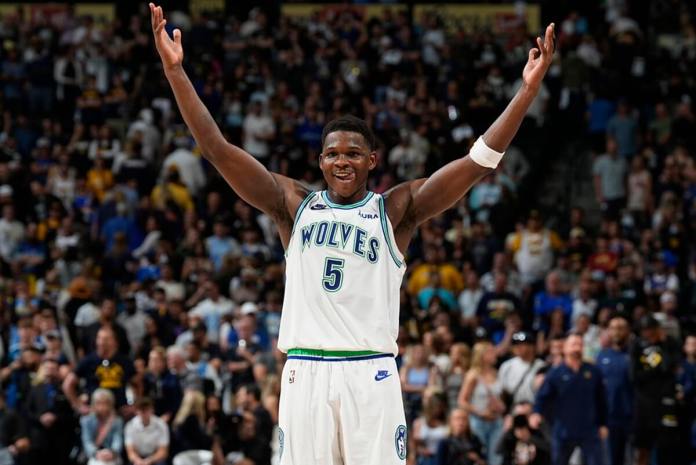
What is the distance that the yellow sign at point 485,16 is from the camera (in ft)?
89.7

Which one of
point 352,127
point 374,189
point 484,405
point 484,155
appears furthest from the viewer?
point 374,189

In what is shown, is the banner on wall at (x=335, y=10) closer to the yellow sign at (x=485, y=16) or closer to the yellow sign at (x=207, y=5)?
the yellow sign at (x=485, y=16)

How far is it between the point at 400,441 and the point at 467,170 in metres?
1.34

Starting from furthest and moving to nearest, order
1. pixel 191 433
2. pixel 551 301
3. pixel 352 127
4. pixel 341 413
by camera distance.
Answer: pixel 551 301, pixel 191 433, pixel 352 127, pixel 341 413

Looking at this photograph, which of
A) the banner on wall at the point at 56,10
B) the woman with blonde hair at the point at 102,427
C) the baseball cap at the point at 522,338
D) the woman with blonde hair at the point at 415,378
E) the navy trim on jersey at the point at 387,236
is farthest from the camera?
the banner on wall at the point at 56,10

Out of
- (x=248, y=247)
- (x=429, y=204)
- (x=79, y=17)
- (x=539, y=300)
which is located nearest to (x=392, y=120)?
(x=248, y=247)

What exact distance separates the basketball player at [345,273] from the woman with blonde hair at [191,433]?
851cm

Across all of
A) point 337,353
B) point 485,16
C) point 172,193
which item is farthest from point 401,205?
point 485,16

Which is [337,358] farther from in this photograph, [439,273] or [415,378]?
[439,273]

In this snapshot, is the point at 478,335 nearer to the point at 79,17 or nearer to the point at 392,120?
the point at 392,120

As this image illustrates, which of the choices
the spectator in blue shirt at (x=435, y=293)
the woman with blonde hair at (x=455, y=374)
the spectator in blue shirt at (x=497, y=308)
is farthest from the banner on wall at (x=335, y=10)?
the woman with blonde hair at (x=455, y=374)

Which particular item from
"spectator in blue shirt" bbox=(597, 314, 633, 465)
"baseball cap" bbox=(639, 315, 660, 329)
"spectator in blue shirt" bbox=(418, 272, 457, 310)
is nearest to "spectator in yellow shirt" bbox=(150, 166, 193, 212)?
"spectator in blue shirt" bbox=(418, 272, 457, 310)

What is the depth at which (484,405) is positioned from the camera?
1537 centimetres

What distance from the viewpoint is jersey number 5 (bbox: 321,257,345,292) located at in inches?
261
